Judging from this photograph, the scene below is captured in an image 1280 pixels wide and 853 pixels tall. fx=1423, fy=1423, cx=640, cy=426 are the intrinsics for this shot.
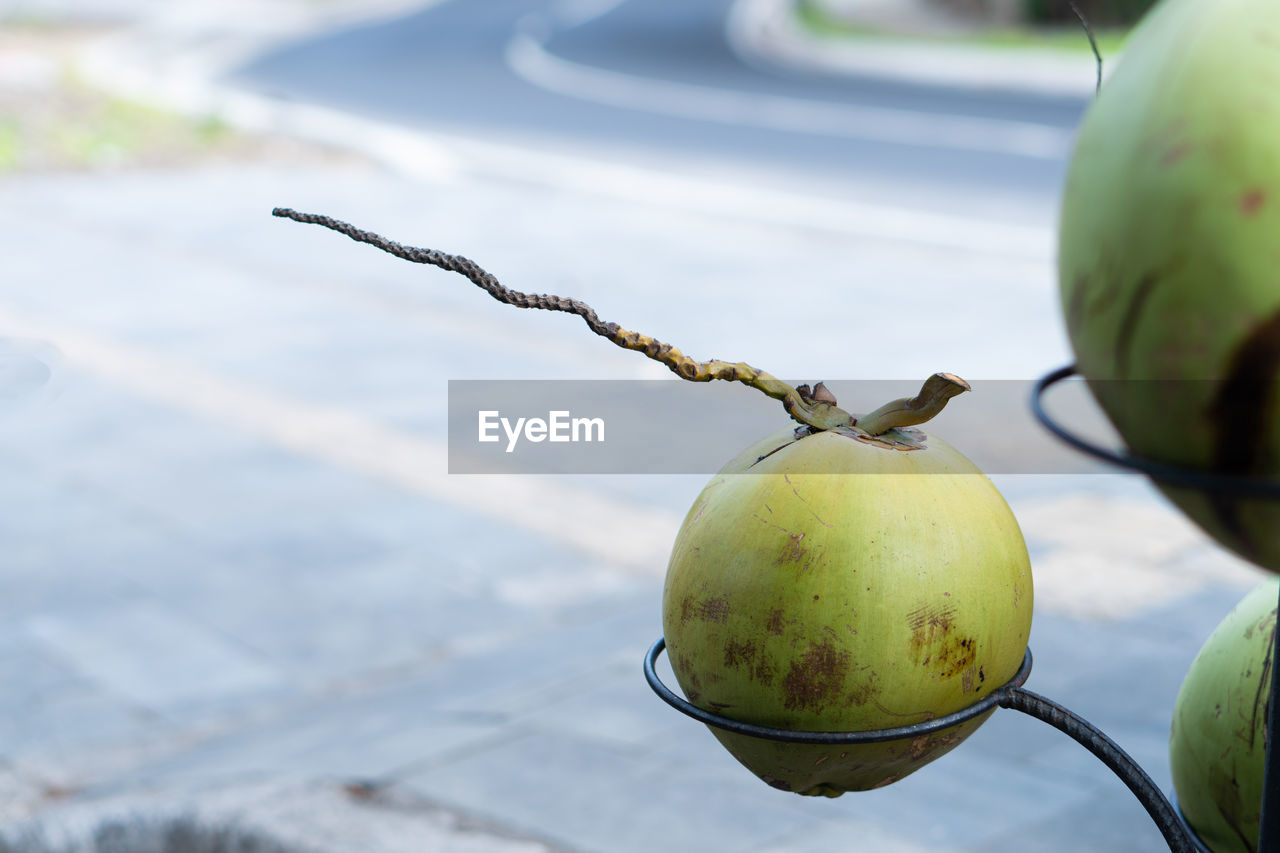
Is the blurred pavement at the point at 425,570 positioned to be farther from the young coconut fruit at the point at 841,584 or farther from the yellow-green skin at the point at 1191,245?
the yellow-green skin at the point at 1191,245

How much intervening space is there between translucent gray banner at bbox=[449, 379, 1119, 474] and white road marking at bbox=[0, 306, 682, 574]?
166 millimetres

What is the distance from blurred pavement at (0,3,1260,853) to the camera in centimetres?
300

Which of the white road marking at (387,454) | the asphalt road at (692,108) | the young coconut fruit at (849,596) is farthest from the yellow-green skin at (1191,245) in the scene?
the asphalt road at (692,108)

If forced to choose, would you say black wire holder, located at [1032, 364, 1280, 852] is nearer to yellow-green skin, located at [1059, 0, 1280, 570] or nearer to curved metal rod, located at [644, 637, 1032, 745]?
yellow-green skin, located at [1059, 0, 1280, 570]

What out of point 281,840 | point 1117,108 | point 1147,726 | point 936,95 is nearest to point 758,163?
point 936,95

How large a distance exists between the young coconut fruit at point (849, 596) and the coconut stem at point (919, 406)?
2 cm

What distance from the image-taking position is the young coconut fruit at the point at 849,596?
1.03 meters

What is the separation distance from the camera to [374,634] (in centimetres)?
412

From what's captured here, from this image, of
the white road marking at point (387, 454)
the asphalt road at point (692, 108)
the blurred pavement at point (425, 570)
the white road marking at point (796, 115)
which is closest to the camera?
the blurred pavement at point (425, 570)

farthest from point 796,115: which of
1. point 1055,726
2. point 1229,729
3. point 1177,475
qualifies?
point 1177,475

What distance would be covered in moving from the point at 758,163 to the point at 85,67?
11.3 m

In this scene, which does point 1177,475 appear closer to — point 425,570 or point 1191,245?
point 1191,245

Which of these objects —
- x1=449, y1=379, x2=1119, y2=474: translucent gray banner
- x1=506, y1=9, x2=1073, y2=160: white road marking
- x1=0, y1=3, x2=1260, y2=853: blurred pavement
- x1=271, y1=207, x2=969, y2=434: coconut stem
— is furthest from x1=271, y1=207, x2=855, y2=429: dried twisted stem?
x1=506, y1=9, x2=1073, y2=160: white road marking

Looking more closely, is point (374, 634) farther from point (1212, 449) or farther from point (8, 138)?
point (8, 138)
